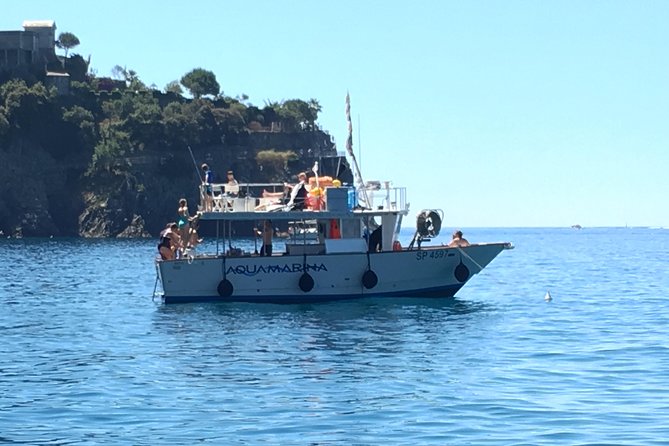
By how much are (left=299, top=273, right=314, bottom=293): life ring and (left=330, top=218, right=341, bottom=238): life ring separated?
1537 mm

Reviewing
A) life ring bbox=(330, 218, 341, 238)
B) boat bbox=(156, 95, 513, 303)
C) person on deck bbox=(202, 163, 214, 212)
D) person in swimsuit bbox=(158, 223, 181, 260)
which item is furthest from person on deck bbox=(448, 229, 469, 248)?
person in swimsuit bbox=(158, 223, 181, 260)

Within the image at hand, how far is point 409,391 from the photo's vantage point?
22.6 metres

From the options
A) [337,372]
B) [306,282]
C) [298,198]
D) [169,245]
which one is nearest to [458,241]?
[306,282]

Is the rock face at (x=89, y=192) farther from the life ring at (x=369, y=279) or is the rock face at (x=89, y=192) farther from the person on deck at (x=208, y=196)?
the life ring at (x=369, y=279)

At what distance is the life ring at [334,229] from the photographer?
38938mm

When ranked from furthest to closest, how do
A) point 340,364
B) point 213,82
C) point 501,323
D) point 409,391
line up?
point 213,82, point 501,323, point 340,364, point 409,391

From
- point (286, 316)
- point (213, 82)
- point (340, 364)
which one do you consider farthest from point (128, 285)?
point (213, 82)

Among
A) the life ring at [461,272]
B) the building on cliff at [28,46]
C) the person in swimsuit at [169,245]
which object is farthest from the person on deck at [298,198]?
the building on cliff at [28,46]

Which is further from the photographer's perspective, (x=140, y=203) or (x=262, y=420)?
(x=140, y=203)

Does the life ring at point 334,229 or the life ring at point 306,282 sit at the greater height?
the life ring at point 334,229

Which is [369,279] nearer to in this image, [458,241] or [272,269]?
[272,269]

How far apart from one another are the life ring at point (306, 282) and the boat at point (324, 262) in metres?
0.03

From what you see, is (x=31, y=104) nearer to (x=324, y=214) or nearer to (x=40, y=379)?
(x=324, y=214)

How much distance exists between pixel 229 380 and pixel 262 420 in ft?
13.5
